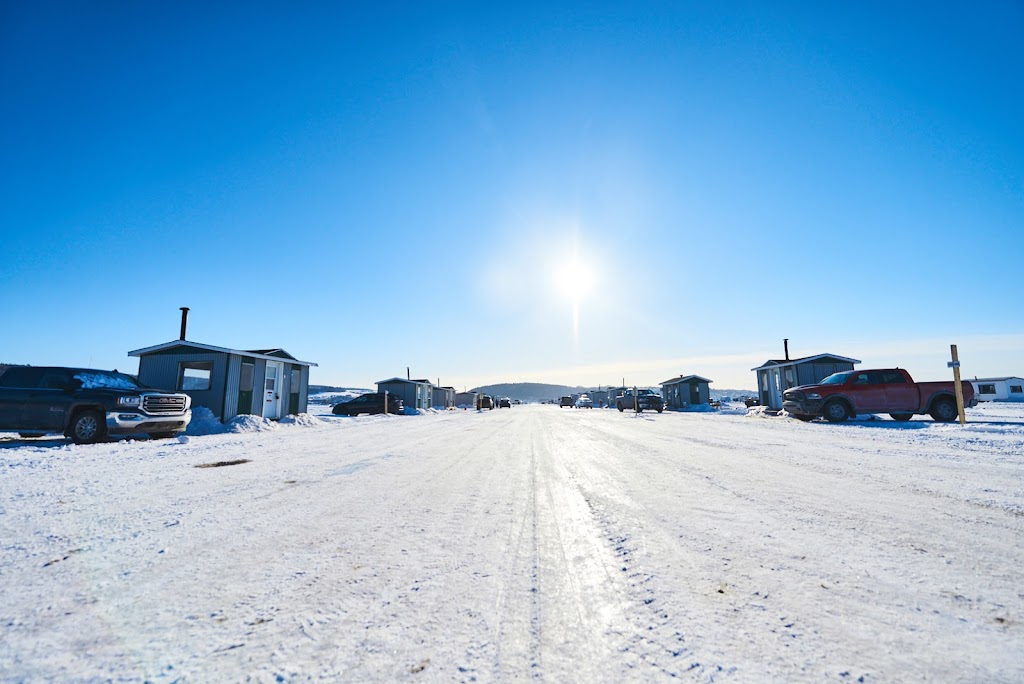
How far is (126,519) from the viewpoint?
392 cm

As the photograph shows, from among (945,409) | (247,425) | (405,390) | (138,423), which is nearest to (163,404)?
(138,423)

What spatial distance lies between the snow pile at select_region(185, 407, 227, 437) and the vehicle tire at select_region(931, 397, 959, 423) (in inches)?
970

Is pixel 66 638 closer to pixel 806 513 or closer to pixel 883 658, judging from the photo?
pixel 883 658

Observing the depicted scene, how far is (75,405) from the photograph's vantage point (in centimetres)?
1057

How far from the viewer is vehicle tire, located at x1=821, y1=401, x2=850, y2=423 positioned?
1596 centimetres

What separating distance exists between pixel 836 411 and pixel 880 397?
1390 mm

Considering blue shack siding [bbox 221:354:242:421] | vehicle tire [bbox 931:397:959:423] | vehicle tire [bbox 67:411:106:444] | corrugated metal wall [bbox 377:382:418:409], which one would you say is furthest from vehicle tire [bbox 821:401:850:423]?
corrugated metal wall [bbox 377:382:418:409]

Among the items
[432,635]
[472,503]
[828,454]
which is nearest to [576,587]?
[432,635]

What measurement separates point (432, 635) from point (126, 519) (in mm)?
3604

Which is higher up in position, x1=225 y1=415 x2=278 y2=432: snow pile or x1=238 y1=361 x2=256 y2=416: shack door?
x1=238 y1=361 x2=256 y2=416: shack door

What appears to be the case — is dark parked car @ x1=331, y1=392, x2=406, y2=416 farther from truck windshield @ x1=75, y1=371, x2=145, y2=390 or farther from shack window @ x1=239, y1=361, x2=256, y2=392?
truck windshield @ x1=75, y1=371, x2=145, y2=390

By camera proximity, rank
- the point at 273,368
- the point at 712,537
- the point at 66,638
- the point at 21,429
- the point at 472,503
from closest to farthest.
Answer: the point at 66,638, the point at 712,537, the point at 472,503, the point at 21,429, the point at 273,368

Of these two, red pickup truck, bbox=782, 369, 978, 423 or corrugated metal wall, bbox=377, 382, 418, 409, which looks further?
corrugated metal wall, bbox=377, 382, 418, 409

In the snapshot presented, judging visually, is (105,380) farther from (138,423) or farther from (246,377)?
(246,377)
